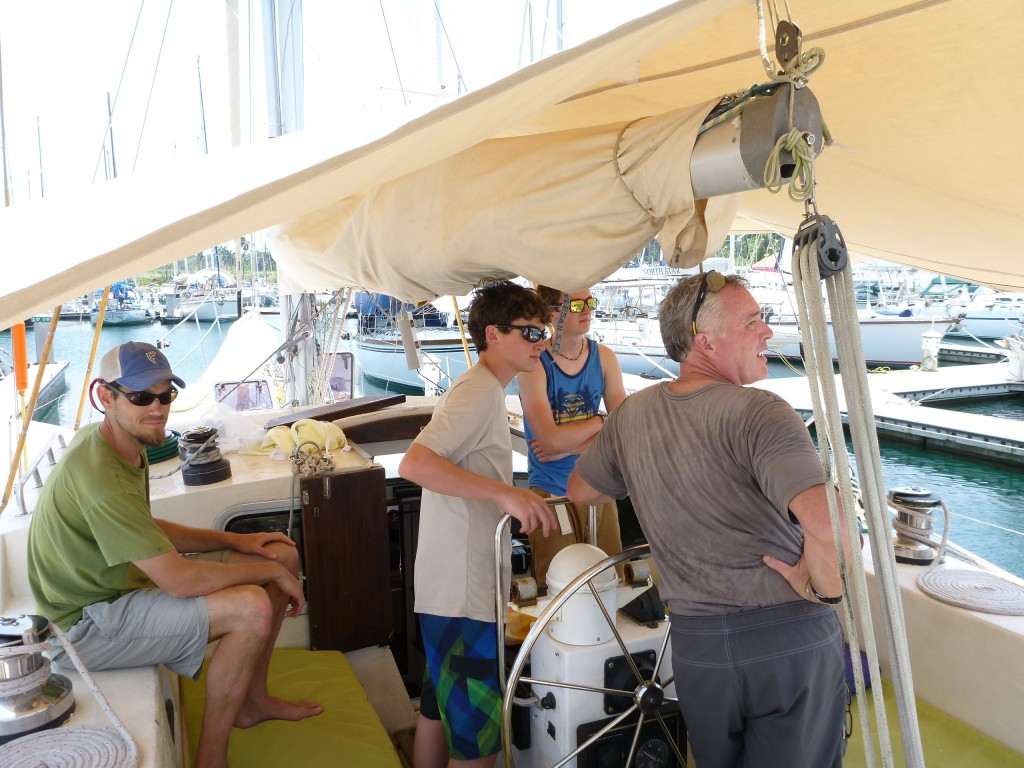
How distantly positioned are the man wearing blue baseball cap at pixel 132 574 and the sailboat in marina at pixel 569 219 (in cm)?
13

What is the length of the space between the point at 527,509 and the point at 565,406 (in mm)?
913

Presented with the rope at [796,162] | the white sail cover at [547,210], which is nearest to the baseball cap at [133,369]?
the white sail cover at [547,210]

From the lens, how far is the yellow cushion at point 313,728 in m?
2.33

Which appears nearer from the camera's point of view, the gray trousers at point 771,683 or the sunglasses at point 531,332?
the gray trousers at point 771,683

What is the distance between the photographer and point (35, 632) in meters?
1.69

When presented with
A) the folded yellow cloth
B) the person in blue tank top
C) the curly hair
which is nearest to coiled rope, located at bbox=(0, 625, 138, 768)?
the curly hair

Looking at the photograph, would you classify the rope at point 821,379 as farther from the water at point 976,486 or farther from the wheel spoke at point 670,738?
the water at point 976,486

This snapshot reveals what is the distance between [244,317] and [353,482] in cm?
831

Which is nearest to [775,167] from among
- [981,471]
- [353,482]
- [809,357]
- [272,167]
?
[809,357]

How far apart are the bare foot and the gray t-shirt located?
1.49 meters

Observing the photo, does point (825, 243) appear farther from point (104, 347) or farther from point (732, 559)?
point (104, 347)

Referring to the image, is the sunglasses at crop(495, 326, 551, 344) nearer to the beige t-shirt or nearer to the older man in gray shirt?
the beige t-shirt

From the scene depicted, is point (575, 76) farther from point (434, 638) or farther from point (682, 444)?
point (434, 638)

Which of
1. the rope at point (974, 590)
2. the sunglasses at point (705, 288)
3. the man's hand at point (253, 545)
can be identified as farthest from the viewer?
the man's hand at point (253, 545)
